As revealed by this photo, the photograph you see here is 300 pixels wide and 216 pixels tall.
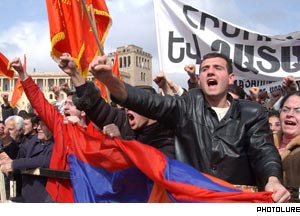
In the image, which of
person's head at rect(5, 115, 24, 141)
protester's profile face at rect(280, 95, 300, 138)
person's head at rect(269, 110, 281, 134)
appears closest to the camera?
protester's profile face at rect(280, 95, 300, 138)

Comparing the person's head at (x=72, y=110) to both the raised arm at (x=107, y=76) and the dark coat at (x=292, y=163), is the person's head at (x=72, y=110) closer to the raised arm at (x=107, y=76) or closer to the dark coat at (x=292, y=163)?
the raised arm at (x=107, y=76)

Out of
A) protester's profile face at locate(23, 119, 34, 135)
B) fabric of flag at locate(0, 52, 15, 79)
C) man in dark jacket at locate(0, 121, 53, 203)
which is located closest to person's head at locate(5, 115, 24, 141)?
protester's profile face at locate(23, 119, 34, 135)

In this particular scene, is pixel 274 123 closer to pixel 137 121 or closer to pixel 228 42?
pixel 137 121

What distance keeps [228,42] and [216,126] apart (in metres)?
3.74

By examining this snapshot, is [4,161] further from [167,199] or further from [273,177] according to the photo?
[273,177]

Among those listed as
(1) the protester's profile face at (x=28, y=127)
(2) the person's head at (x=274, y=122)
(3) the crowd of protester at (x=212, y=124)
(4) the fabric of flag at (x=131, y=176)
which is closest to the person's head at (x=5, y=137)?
(1) the protester's profile face at (x=28, y=127)

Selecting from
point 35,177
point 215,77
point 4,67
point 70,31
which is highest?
point 70,31

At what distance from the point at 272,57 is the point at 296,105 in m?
3.17

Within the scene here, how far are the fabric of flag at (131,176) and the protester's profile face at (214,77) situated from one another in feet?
1.73

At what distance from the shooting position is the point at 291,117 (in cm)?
371

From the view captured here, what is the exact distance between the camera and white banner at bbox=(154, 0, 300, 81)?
21.7 feet

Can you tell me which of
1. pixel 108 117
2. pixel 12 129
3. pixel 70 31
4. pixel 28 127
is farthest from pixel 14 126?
pixel 108 117

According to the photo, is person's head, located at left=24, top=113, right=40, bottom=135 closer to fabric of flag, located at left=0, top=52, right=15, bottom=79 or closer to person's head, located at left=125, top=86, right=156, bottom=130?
fabric of flag, located at left=0, top=52, right=15, bottom=79

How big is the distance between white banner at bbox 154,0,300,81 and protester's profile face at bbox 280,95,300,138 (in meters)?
2.85
